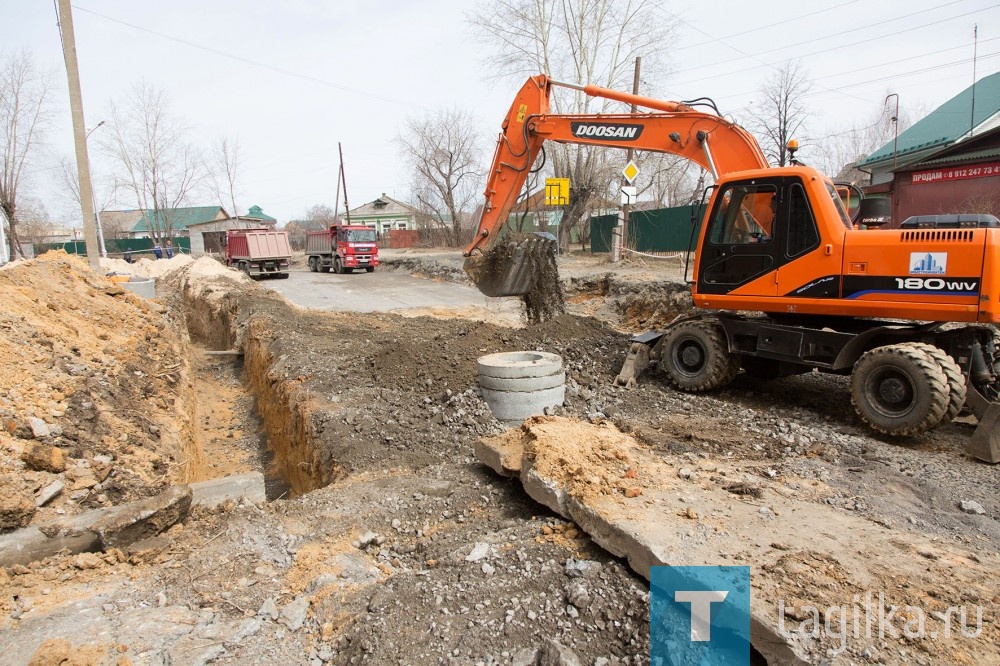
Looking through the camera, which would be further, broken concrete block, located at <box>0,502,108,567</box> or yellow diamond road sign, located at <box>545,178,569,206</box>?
yellow diamond road sign, located at <box>545,178,569,206</box>

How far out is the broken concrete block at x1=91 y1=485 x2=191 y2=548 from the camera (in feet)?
13.1

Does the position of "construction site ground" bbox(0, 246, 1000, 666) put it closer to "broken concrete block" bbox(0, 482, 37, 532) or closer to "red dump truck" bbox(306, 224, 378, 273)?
"broken concrete block" bbox(0, 482, 37, 532)

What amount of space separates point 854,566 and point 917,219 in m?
4.56

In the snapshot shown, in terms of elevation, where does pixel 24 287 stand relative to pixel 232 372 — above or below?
Answer: above

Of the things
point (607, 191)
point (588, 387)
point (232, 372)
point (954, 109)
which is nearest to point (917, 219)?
point (588, 387)

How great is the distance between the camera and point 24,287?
24.9 feet

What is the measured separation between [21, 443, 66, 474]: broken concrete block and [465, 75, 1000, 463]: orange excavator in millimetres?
5719

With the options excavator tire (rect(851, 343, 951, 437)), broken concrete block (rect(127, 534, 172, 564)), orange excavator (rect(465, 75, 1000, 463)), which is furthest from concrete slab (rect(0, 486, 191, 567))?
excavator tire (rect(851, 343, 951, 437))

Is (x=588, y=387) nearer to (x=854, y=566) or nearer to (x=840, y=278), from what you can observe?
(x=840, y=278)

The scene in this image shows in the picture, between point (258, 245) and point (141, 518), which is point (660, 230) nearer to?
point (258, 245)

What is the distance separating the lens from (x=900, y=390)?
554cm

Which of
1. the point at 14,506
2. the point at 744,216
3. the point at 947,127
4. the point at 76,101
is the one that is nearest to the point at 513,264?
the point at 744,216

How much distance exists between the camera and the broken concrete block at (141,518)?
3998 millimetres

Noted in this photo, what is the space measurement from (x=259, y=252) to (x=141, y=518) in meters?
26.8
